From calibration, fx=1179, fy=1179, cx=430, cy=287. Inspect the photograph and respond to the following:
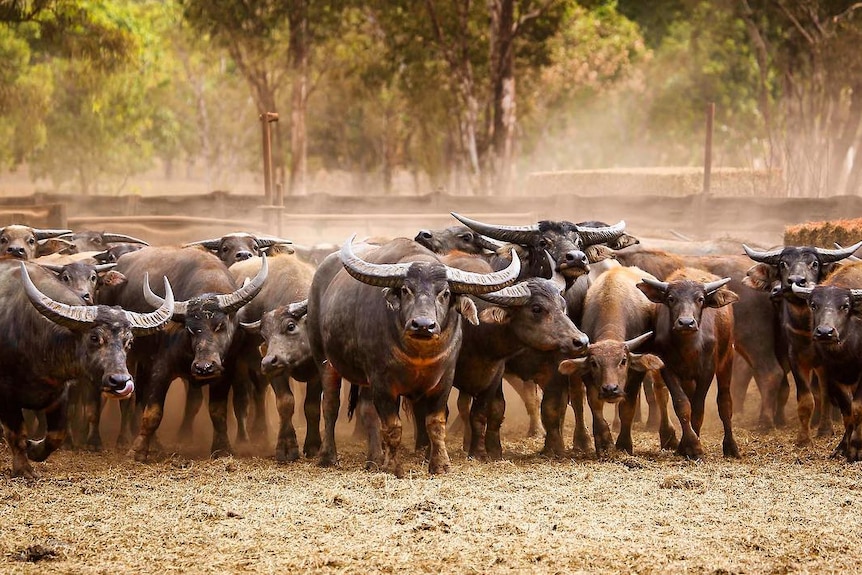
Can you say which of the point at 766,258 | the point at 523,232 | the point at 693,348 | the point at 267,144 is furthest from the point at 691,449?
the point at 267,144

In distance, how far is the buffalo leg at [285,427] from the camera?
987 cm

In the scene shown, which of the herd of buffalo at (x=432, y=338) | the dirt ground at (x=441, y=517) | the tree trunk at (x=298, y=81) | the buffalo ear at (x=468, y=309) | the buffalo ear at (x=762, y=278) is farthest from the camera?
the tree trunk at (x=298, y=81)

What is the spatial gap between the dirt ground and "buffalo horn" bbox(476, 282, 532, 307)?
127 centimetres

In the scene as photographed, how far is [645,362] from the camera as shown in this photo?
31.0 ft

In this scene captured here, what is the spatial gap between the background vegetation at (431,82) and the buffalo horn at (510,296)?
2091 cm

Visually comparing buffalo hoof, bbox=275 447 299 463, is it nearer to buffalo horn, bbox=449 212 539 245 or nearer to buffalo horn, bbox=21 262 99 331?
buffalo horn, bbox=21 262 99 331

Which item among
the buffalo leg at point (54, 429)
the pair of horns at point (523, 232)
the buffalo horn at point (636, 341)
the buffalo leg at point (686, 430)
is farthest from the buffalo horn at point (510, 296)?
the buffalo leg at point (54, 429)

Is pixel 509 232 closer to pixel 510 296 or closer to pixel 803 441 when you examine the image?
pixel 510 296

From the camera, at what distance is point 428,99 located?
3931cm

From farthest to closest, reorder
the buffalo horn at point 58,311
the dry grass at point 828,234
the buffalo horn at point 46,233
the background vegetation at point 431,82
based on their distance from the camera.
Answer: the background vegetation at point 431,82 → the buffalo horn at point 46,233 → the dry grass at point 828,234 → the buffalo horn at point 58,311

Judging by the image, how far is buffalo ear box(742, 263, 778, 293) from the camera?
36.7ft

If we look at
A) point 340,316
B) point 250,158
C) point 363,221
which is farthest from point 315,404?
point 250,158

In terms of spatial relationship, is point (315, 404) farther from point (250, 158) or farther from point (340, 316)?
point (250, 158)

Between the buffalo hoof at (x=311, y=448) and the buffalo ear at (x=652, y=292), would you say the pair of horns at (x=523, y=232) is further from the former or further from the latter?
the buffalo hoof at (x=311, y=448)
